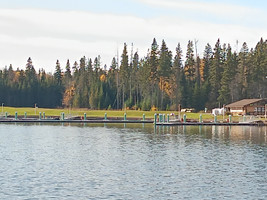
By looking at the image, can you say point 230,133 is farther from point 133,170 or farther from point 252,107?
point 252,107

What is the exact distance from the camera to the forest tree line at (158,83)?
13262cm

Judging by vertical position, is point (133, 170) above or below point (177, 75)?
below

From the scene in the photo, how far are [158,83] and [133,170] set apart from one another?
110 meters

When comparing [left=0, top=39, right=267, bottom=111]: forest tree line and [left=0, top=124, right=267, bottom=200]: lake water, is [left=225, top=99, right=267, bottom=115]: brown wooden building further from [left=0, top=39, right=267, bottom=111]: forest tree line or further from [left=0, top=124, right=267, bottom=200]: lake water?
[left=0, top=124, right=267, bottom=200]: lake water

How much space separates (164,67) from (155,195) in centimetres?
11600

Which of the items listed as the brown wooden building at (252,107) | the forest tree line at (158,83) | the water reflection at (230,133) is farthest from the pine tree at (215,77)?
the water reflection at (230,133)

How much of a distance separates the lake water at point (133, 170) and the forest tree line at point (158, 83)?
263ft

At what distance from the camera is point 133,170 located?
112 ft

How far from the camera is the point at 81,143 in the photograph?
54375 mm

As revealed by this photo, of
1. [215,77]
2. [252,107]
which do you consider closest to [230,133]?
[252,107]

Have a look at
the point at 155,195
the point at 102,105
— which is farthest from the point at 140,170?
the point at 102,105

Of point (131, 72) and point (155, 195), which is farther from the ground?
point (131, 72)

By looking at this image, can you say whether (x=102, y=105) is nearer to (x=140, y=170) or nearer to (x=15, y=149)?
(x=15, y=149)

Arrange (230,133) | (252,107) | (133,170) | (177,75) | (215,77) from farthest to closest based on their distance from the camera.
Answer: (177,75) → (215,77) → (252,107) → (230,133) → (133,170)
